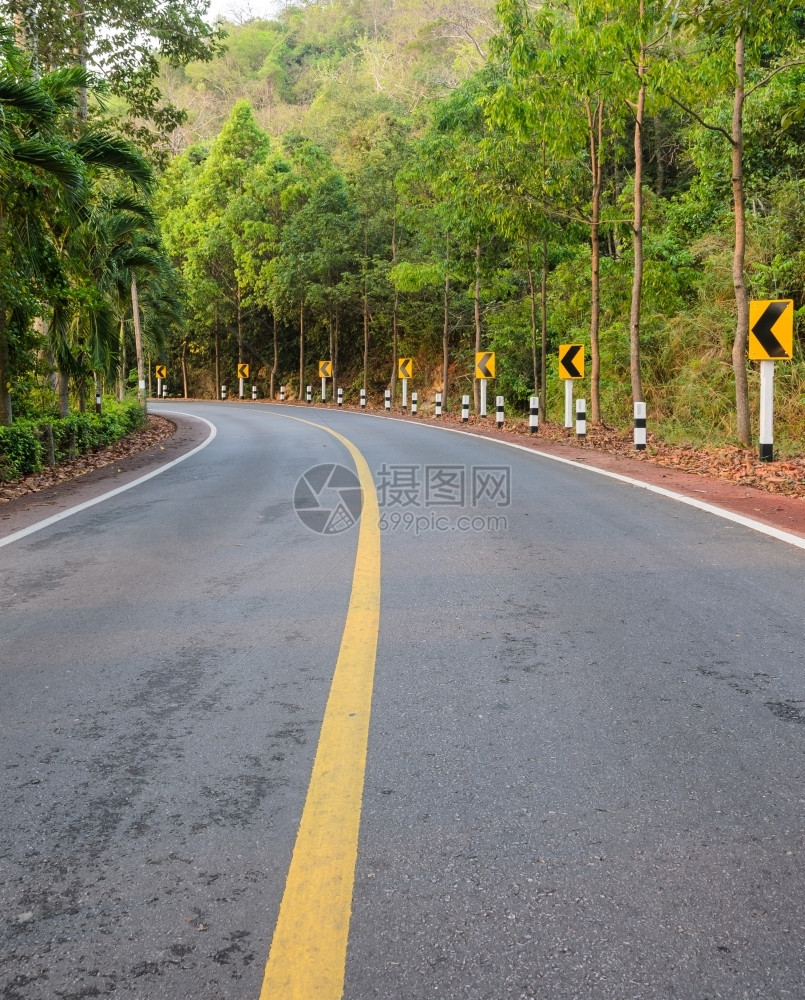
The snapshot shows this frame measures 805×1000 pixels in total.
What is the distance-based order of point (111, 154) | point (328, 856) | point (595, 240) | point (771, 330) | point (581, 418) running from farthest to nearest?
point (595, 240), point (581, 418), point (111, 154), point (771, 330), point (328, 856)

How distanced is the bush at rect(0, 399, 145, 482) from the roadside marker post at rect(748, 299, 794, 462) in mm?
10243

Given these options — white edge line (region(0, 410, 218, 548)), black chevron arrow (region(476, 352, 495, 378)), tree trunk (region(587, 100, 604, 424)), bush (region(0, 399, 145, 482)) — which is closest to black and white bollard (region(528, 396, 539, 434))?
tree trunk (region(587, 100, 604, 424))

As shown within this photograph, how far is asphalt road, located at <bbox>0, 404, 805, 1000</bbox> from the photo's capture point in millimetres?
2021

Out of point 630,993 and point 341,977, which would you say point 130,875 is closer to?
point 341,977

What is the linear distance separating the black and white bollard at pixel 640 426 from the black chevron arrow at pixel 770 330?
3.30 meters

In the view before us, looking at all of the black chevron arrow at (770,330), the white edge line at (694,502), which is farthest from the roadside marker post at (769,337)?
the white edge line at (694,502)

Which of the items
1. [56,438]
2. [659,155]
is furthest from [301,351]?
[56,438]

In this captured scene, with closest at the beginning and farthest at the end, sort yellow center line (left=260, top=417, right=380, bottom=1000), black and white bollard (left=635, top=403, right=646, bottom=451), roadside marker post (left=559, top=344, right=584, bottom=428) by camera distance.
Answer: yellow center line (left=260, top=417, right=380, bottom=1000) → black and white bollard (left=635, top=403, right=646, bottom=451) → roadside marker post (left=559, top=344, right=584, bottom=428)

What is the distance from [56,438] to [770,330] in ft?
36.9

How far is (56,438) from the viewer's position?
563 inches

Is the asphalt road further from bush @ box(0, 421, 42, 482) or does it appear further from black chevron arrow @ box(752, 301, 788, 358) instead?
bush @ box(0, 421, 42, 482)

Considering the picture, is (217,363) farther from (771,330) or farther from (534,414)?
(771,330)

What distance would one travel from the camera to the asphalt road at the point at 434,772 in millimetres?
2021

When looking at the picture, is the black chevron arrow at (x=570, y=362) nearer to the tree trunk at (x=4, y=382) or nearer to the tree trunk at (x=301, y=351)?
the tree trunk at (x=4, y=382)
